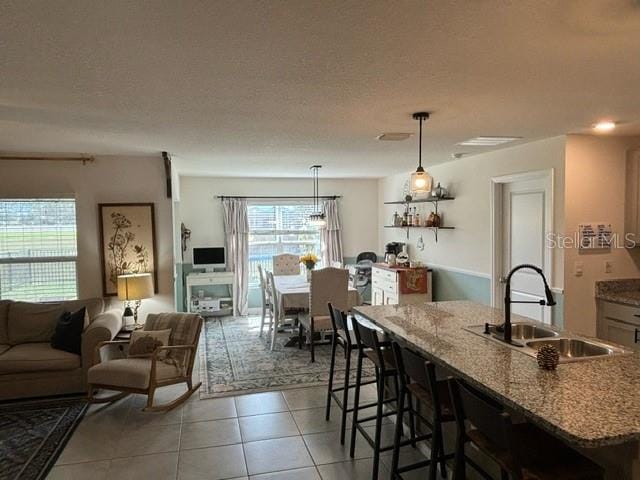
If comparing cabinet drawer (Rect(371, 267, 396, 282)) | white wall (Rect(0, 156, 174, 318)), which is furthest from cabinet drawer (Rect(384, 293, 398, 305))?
white wall (Rect(0, 156, 174, 318))

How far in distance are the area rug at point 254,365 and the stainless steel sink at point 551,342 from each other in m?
1.91

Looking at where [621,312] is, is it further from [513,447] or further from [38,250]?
[38,250]

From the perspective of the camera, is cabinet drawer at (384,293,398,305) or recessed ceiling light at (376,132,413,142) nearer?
recessed ceiling light at (376,132,413,142)

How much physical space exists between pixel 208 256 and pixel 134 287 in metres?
2.91

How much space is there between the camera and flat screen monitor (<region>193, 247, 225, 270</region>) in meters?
7.46

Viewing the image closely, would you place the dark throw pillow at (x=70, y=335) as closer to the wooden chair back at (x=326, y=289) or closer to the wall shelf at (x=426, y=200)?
the wooden chair back at (x=326, y=289)

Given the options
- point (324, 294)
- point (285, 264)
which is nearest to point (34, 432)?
point (324, 294)

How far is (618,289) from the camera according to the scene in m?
4.27

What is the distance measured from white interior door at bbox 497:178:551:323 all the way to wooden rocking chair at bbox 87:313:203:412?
3.39 meters

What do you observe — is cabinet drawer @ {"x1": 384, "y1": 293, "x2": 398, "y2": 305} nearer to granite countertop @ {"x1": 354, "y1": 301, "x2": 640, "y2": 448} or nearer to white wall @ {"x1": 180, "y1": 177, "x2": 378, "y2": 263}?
white wall @ {"x1": 180, "y1": 177, "x2": 378, "y2": 263}

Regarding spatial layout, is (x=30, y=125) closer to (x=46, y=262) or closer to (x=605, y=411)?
(x=46, y=262)

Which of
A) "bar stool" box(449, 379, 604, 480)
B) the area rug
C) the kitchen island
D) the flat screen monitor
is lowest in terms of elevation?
the area rug

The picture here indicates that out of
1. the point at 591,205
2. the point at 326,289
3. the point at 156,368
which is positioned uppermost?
the point at 591,205

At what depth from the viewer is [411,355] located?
2193mm
